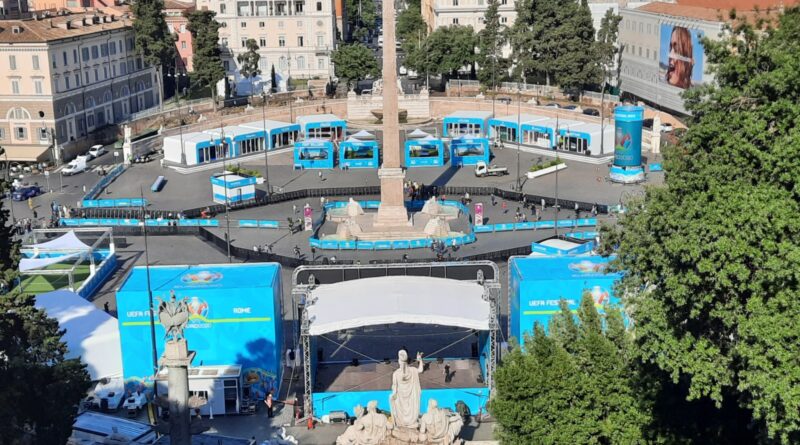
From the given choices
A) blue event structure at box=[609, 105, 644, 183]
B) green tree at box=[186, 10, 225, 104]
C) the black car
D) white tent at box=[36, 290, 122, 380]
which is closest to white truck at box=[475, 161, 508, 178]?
blue event structure at box=[609, 105, 644, 183]

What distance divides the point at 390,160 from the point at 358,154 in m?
14.0

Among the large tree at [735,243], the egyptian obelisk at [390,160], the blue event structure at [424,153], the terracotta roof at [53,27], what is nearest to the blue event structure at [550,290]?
the large tree at [735,243]

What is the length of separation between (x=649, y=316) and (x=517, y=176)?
37.9 m

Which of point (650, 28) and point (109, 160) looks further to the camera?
point (650, 28)

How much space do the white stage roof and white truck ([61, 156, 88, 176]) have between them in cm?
3573

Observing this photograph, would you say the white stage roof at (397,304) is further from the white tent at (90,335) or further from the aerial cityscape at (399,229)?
the white tent at (90,335)

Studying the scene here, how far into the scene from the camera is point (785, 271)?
61.4 ft

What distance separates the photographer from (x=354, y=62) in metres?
79.7

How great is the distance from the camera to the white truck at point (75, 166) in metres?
62.5

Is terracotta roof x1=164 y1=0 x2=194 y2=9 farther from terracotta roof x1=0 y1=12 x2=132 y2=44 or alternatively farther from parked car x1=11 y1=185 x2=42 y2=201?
parked car x1=11 y1=185 x2=42 y2=201

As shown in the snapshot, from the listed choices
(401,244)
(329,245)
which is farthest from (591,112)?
(329,245)

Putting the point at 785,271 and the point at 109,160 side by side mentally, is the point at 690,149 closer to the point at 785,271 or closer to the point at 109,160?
the point at 785,271

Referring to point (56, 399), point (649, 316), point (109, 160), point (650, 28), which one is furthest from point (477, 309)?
point (650, 28)

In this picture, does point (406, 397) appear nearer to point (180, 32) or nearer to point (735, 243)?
point (735, 243)
